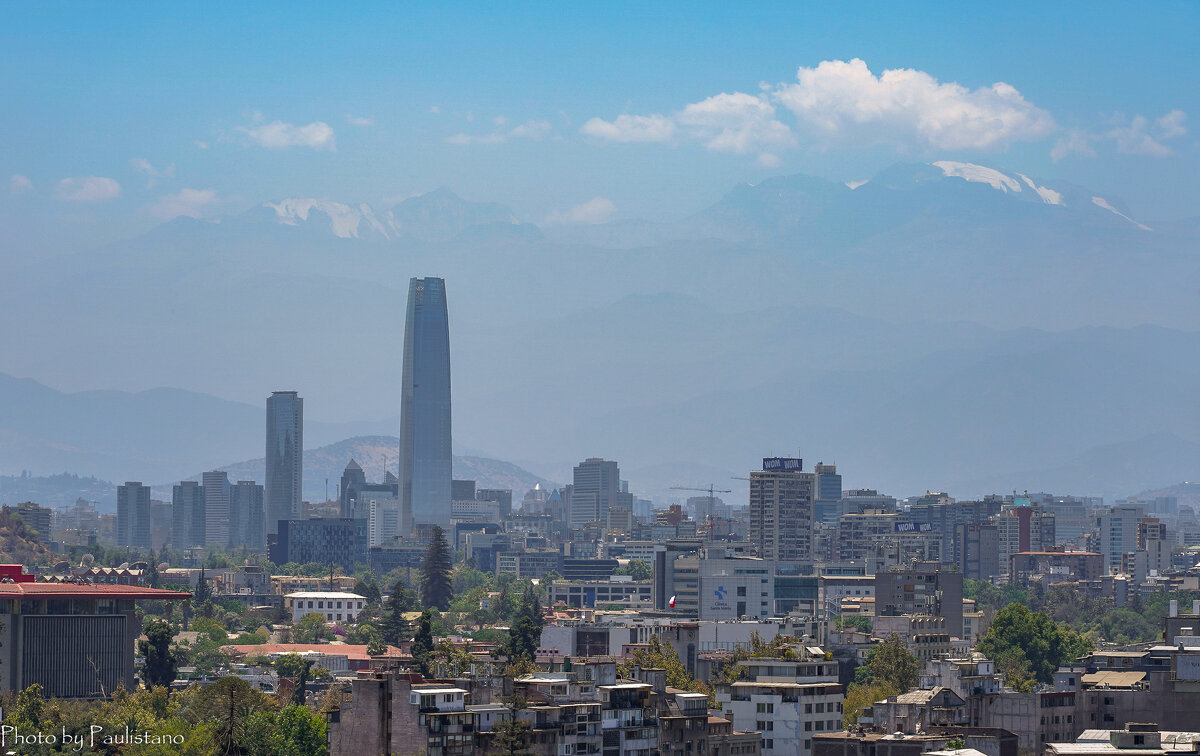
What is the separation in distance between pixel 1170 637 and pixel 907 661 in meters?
15.9

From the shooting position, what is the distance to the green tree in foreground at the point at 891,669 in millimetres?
121119

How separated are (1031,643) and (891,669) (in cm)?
3120

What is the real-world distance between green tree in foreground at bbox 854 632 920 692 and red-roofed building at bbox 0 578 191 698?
141 feet

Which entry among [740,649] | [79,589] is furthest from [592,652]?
[79,589]

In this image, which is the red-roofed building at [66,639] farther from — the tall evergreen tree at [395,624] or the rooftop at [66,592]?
the tall evergreen tree at [395,624]

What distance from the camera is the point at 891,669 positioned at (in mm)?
123750

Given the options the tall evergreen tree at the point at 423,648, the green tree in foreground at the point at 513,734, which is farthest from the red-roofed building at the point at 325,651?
the green tree in foreground at the point at 513,734

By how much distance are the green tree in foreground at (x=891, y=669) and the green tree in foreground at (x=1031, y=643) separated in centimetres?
1977

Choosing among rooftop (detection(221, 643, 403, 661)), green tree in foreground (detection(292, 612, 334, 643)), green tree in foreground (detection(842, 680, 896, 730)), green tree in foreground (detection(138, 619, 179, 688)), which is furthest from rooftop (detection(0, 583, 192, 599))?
green tree in foreground (detection(292, 612, 334, 643))

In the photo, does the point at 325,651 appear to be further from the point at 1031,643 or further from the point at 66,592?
the point at 1031,643

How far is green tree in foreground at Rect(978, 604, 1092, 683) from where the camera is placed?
5861 inches

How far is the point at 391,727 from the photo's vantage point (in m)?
81.4

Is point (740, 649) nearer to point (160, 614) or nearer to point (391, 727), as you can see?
point (391, 727)

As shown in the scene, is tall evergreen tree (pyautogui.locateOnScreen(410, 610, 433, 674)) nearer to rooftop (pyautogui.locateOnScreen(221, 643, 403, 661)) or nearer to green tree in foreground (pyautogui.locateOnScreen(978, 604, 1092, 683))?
rooftop (pyautogui.locateOnScreen(221, 643, 403, 661))
